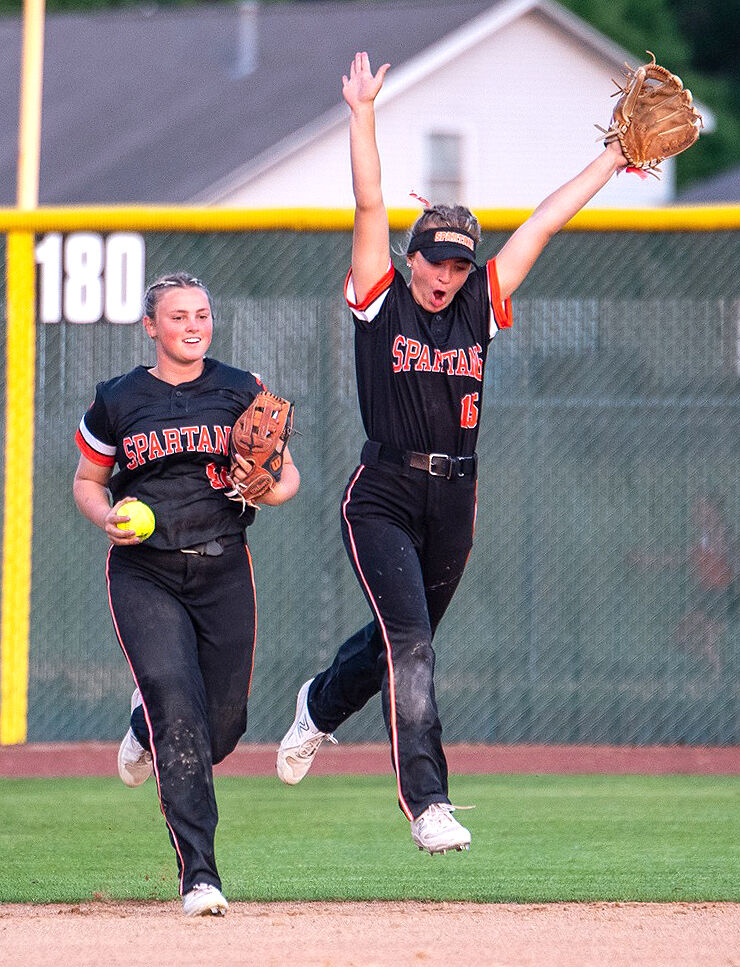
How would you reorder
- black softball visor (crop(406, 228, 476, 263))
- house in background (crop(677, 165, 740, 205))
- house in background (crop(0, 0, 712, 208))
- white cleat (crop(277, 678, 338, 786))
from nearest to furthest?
black softball visor (crop(406, 228, 476, 263)) < white cleat (crop(277, 678, 338, 786)) < house in background (crop(0, 0, 712, 208)) < house in background (crop(677, 165, 740, 205))

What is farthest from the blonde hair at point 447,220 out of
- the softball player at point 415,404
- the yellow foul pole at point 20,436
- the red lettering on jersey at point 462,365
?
the yellow foul pole at point 20,436

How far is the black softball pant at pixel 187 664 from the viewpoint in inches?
180

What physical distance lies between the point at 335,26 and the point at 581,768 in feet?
68.1

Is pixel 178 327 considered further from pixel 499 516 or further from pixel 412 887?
pixel 499 516

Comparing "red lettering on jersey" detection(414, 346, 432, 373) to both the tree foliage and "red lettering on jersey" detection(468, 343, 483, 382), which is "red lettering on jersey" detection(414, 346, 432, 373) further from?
the tree foliage

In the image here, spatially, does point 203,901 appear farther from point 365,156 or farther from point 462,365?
point 365,156

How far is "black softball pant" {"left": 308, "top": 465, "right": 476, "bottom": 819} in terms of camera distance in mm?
4613

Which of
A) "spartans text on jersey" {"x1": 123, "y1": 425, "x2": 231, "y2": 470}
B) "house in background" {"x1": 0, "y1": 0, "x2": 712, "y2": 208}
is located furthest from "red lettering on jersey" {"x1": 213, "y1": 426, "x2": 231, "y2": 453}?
"house in background" {"x1": 0, "y1": 0, "x2": 712, "y2": 208}

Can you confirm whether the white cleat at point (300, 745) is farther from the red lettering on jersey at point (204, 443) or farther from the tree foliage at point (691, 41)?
the tree foliage at point (691, 41)

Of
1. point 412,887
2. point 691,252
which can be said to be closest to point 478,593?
point 691,252

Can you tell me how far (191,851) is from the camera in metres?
4.54

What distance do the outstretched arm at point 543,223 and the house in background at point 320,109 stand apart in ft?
57.2

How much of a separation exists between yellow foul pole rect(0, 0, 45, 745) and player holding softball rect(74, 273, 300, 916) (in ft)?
11.5

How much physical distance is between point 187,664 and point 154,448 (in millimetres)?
658
